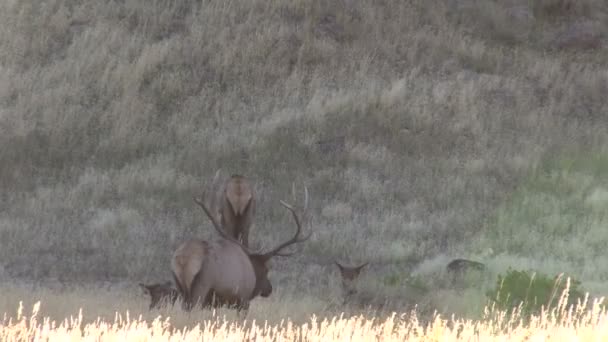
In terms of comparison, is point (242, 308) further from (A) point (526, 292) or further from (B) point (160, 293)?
(A) point (526, 292)

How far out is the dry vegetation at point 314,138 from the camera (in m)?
15.4

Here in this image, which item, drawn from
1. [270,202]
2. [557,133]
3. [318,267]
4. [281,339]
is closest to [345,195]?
[270,202]

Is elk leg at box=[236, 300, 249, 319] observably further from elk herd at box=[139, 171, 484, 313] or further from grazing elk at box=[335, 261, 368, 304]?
grazing elk at box=[335, 261, 368, 304]

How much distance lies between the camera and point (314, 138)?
2173cm

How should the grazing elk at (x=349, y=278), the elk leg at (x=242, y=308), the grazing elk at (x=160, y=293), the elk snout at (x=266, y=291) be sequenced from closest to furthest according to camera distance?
the elk leg at (x=242, y=308), the grazing elk at (x=160, y=293), the elk snout at (x=266, y=291), the grazing elk at (x=349, y=278)

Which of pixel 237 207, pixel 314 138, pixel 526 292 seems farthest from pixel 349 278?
pixel 314 138

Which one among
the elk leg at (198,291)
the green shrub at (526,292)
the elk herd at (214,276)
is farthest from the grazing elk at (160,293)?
the green shrub at (526,292)

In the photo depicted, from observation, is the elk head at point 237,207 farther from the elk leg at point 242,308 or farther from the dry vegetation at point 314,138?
the elk leg at point 242,308


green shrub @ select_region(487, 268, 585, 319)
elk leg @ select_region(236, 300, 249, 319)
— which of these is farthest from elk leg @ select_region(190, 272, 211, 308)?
green shrub @ select_region(487, 268, 585, 319)

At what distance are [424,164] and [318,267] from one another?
242 inches

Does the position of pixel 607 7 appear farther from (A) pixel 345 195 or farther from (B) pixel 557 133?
(A) pixel 345 195

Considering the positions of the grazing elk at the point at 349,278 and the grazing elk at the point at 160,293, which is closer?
the grazing elk at the point at 160,293

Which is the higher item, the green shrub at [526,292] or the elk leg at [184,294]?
the elk leg at [184,294]

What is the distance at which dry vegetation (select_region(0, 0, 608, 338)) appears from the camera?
1538 centimetres
